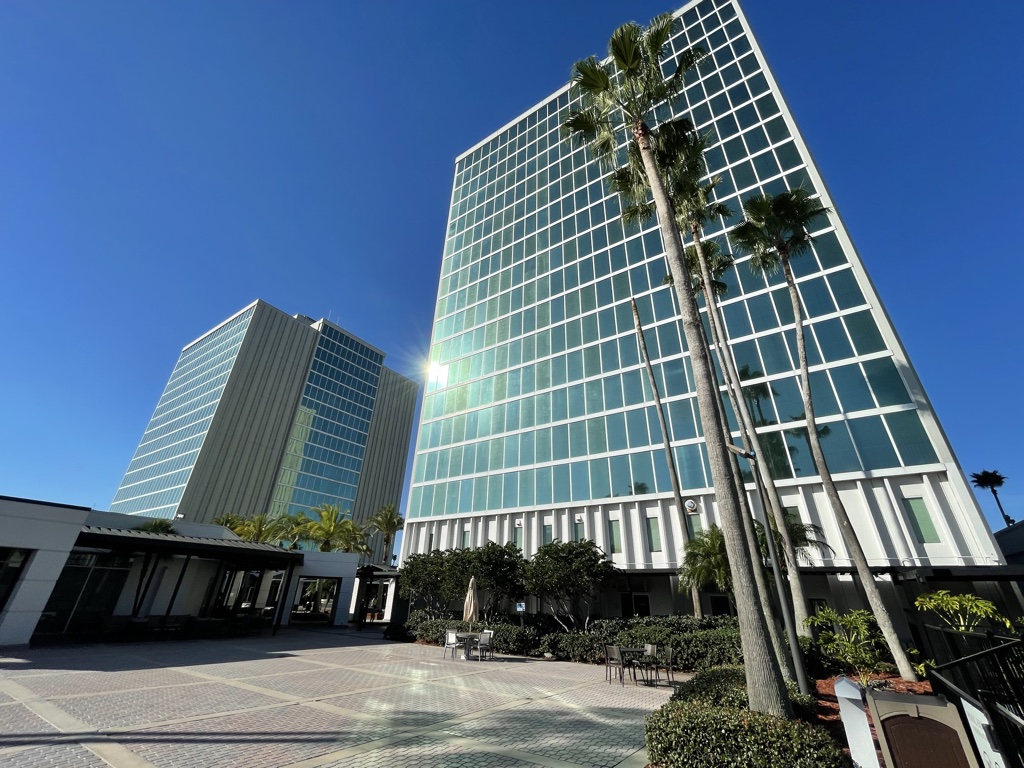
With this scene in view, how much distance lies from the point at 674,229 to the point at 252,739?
13.5 metres

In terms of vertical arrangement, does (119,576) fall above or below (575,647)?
above

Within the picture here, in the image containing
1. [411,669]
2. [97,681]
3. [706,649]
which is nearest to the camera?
[97,681]

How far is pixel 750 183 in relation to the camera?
28438 millimetres

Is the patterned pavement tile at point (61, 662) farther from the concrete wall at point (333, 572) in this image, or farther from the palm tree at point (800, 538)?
the palm tree at point (800, 538)

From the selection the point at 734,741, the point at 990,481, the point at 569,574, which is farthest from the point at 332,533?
the point at 990,481

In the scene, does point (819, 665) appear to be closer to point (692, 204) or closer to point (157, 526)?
point (692, 204)

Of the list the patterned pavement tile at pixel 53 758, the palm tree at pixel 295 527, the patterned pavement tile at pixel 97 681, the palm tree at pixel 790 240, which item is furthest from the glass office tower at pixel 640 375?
the patterned pavement tile at pixel 53 758

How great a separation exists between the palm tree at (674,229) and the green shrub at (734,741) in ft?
3.34

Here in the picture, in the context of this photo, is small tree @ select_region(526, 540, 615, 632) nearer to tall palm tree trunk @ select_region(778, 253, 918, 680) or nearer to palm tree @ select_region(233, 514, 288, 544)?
tall palm tree trunk @ select_region(778, 253, 918, 680)

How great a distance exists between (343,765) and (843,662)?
14.4m

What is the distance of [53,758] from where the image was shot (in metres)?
5.73

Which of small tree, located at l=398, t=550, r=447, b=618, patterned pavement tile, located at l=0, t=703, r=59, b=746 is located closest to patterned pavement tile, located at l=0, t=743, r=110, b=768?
patterned pavement tile, located at l=0, t=703, r=59, b=746

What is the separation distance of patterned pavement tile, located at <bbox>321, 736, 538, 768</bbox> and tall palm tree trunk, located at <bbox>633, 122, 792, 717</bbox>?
3.70 metres

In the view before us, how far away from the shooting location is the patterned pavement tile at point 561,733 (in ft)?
21.5
